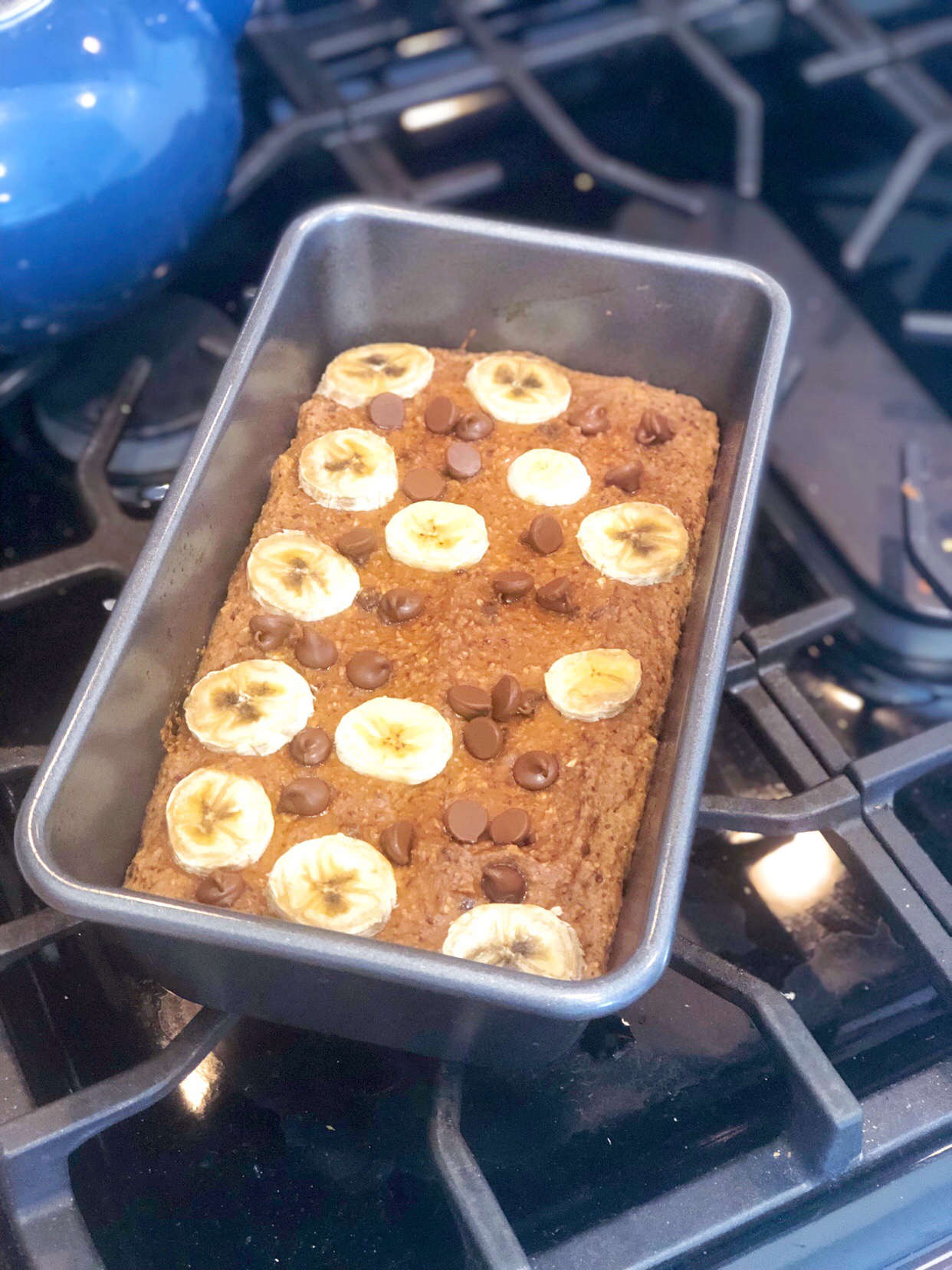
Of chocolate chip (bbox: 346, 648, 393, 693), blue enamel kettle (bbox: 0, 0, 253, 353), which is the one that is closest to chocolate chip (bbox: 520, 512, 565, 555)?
chocolate chip (bbox: 346, 648, 393, 693)

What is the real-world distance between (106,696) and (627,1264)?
2.22ft

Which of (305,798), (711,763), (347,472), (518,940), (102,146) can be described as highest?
(102,146)

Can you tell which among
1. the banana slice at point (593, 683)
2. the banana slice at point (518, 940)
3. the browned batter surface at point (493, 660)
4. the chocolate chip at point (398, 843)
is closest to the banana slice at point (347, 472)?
the browned batter surface at point (493, 660)

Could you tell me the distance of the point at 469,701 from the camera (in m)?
1.19

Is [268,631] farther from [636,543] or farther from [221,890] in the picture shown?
[636,543]

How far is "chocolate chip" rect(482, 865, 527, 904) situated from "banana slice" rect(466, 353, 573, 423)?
0.62 meters

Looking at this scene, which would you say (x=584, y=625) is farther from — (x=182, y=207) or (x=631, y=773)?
(x=182, y=207)

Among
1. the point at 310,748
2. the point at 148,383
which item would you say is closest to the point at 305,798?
the point at 310,748

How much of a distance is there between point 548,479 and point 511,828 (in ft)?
1.54

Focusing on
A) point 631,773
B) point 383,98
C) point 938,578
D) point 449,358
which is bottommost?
point 938,578

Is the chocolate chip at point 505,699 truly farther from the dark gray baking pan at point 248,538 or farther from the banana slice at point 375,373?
the banana slice at point 375,373

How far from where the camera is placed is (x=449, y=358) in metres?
1.51

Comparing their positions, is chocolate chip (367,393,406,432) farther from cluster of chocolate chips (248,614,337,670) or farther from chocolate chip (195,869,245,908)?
chocolate chip (195,869,245,908)

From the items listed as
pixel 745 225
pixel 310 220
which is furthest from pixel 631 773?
pixel 745 225
